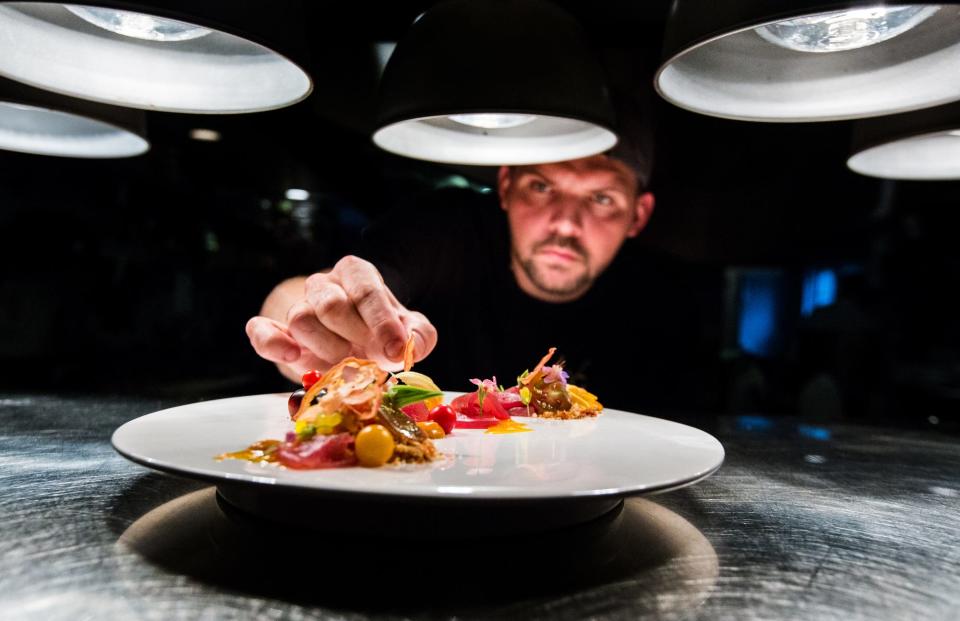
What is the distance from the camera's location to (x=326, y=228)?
3.76 m

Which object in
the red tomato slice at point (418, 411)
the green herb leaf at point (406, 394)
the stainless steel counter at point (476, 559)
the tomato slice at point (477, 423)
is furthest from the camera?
the tomato slice at point (477, 423)

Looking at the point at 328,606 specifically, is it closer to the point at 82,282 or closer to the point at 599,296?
the point at 599,296

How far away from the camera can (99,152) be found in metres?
1.74

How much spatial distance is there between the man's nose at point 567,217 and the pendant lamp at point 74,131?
2374 millimetres

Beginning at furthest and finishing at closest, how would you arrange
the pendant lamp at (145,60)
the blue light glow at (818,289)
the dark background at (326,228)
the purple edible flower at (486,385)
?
the blue light glow at (818,289)
the dark background at (326,228)
the purple edible flower at (486,385)
the pendant lamp at (145,60)

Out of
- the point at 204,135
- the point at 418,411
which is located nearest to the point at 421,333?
the point at 418,411

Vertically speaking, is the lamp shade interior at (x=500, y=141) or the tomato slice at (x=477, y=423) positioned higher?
the lamp shade interior at (x=500, y=141)

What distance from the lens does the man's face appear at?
12.1 feet

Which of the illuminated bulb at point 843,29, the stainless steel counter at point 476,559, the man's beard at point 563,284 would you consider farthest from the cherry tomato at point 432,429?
the man's beard at point 563,284

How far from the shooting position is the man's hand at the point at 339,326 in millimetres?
1553

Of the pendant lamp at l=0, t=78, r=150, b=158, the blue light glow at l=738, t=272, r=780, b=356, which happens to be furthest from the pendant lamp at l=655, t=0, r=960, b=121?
the blue light glow at l=738, t=272, r=780, b=356

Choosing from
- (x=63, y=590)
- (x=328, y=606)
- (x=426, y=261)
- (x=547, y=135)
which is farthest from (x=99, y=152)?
(x=426, y=261)

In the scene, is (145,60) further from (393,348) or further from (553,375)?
(553,375)

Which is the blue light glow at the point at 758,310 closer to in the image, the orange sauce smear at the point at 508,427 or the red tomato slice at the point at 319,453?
the orange sauce smear at the point at 508,427
